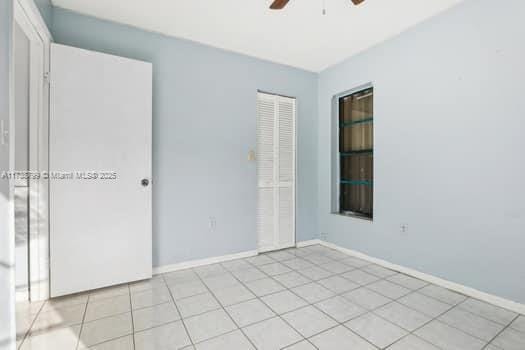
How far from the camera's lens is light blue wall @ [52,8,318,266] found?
2.82 m

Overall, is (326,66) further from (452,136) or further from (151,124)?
(151,124)

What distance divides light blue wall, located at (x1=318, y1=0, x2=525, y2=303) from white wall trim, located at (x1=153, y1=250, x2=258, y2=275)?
1.56 meters

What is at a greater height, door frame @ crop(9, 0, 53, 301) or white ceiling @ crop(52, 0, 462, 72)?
white ceiling @ crop(52, 0, 462, 72)

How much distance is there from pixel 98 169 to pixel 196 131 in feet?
Answer: 3.63

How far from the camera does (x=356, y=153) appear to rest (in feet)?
12.0

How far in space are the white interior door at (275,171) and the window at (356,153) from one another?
0.75 meters

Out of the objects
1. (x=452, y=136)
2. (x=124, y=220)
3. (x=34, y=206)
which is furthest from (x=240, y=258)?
(x=452, y=136)

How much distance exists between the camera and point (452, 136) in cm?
248

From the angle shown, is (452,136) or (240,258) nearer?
(452,136)

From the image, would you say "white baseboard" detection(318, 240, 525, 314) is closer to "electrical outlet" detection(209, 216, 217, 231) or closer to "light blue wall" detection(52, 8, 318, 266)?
"light blue wall" detection(52, 8, 318, 266)

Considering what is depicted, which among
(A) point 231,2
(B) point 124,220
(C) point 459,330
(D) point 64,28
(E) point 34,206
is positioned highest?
(A) point 231,2

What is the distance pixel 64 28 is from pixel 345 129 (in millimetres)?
3522

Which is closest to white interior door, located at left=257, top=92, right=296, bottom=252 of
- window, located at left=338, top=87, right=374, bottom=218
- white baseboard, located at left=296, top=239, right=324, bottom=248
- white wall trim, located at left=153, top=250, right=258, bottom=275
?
white baseboard, located at left=296, top=239, right=324, bottom=248

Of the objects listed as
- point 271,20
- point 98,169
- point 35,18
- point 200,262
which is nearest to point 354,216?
point 200,262
